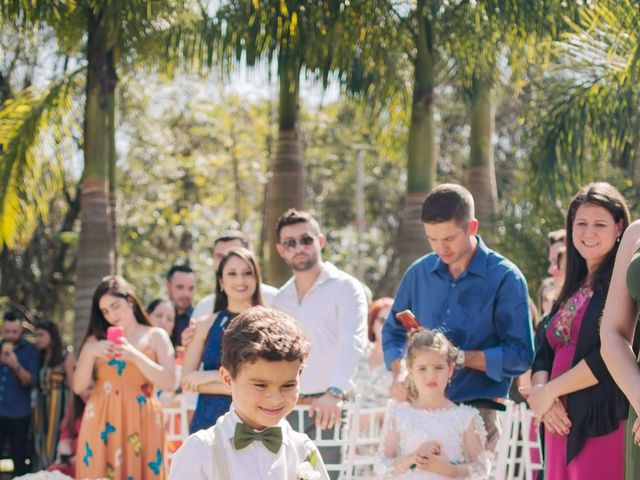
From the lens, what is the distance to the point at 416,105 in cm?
1172

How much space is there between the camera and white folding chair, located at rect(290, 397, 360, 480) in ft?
20.9

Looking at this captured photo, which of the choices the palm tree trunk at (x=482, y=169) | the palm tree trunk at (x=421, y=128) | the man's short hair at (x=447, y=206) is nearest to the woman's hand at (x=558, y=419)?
the man's short hair at (x=447, y=206)

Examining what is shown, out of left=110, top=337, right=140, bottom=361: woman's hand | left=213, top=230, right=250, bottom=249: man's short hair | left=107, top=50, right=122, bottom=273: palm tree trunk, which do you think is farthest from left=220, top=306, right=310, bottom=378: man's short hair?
left=107, top=50, right=122, bottom=273: palm tree trunk

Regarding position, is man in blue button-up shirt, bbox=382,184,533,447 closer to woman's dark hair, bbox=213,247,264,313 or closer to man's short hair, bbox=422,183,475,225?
man's short hair, bbox=422,183,475,225

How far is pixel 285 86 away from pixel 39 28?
2729 millimetres

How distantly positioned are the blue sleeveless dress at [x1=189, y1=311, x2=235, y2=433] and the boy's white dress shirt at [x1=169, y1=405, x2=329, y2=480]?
2.69 meters

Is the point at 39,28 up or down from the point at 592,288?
up

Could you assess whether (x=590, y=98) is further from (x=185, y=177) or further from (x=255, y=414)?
(x=185, y=177)

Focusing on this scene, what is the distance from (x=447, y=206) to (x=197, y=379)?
6.14ft

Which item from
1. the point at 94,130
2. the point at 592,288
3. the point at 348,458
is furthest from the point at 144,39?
the point at 592,288

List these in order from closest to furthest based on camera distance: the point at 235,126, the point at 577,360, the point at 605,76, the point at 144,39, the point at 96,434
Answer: the point at 577,360
the point at 96,434
the point at 605,76
the point at 144,39
the point at 235,126

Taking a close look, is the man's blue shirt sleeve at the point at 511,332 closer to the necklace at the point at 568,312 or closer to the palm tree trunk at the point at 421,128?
the necklace at the point at 568,312

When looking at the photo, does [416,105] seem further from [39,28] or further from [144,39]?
[39,28]

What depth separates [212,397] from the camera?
6.46 metres
